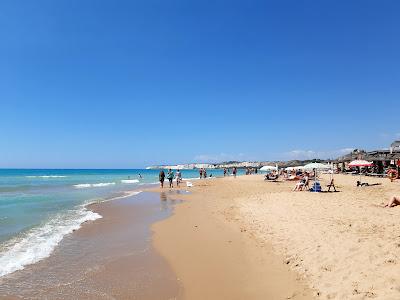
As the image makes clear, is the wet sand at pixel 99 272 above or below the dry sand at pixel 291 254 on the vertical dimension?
below

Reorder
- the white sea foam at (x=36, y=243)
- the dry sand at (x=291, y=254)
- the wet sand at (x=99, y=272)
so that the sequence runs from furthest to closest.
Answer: the white sea foam at (x=36, y=243), the wet sand at (x=99, y=272), the dry sand at (x=291, y=254)

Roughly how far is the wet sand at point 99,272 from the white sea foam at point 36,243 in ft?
0.94

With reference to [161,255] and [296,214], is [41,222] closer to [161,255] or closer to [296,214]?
[161,255]

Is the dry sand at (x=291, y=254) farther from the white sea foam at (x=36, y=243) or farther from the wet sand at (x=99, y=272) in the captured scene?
the white sea foam at (x=36, y=243)

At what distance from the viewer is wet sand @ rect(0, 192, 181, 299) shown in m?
5.97

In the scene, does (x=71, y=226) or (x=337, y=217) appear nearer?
(x=337, y=217)

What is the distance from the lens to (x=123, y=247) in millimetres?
9211

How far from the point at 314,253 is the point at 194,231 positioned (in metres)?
4.73

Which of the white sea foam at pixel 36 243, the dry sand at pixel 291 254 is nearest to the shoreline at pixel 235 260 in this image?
the dry sand at pixel 291 254

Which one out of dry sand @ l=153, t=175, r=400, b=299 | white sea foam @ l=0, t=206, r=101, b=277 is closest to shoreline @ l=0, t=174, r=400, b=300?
dry sand @ l=153, t=175, r=400, b=299

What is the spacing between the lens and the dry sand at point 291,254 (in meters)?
5.56

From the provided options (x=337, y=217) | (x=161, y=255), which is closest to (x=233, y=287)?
(x=161, y=255)

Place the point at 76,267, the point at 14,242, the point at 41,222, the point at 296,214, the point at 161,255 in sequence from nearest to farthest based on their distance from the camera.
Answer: the point at 76,267 < the point at 161,255 < the point at 14,242 < the point at 296,214 < the point at 41,222

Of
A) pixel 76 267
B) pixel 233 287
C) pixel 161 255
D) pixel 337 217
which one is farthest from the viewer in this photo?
pixel 337 217
